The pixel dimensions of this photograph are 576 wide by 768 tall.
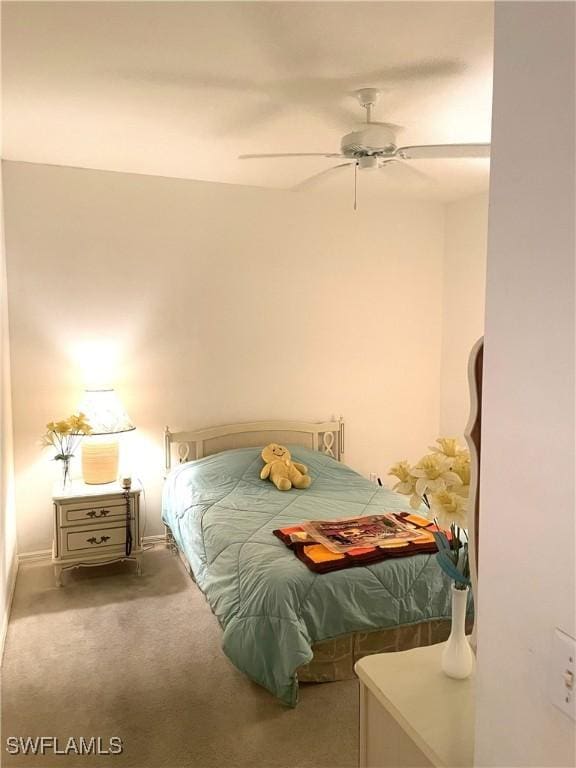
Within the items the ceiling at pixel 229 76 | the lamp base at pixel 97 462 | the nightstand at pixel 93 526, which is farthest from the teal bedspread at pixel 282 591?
the ceiling at pixel 229 76

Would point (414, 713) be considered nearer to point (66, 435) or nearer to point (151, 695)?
point (151, 695)

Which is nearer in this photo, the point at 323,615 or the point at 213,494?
the point at 323,615

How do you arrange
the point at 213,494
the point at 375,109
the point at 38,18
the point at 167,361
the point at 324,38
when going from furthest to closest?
1. the point at 167,361
2. the point at 213,494
3. the point at 375,109
4. the point at 324,38
5. the point at 38,18

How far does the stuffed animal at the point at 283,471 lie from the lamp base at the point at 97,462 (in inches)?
37.9

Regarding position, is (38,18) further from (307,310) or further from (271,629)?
(307,310)

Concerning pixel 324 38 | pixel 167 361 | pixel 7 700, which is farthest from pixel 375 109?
pixel 7 700

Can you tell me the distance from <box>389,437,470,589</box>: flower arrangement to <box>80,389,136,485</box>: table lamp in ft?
8.53

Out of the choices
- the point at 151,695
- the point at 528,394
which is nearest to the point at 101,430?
the point at 151,695

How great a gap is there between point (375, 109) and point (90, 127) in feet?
4.82

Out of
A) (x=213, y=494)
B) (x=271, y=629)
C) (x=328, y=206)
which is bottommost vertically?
(x=271, y=629)

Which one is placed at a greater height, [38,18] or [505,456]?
[38,18]

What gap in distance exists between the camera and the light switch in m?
0.80

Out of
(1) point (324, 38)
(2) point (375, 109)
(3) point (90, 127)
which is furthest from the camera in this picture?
(3) point (90, 127)

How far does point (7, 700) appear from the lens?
241 cm
